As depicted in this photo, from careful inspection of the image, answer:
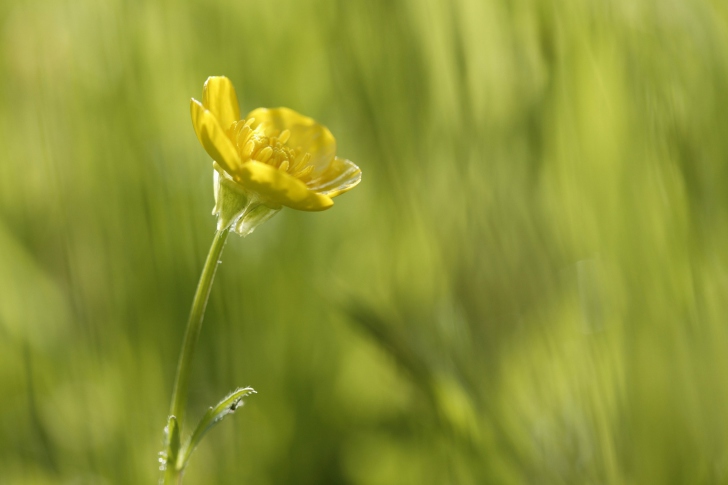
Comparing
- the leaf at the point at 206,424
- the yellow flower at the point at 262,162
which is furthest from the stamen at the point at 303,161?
the leaf at the point at 206,424

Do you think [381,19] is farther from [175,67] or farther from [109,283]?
[109,283]

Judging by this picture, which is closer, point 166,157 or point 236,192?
point 236,192

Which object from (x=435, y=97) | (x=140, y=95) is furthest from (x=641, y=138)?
(x=140, y=95)

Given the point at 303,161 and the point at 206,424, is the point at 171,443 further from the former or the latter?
the point at 303,161

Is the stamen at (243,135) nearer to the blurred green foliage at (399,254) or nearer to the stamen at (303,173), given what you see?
the stamen at (303,173)

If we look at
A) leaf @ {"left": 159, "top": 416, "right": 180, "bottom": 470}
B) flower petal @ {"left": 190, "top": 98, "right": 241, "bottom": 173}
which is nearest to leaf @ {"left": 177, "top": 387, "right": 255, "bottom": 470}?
leaf @ {"left": 159, "top": 416, "right": 180, "bottom": 470}

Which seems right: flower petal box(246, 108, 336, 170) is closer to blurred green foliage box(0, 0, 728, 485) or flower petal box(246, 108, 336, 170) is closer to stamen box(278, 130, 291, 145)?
stamen box(278, 130, 291, 145)
